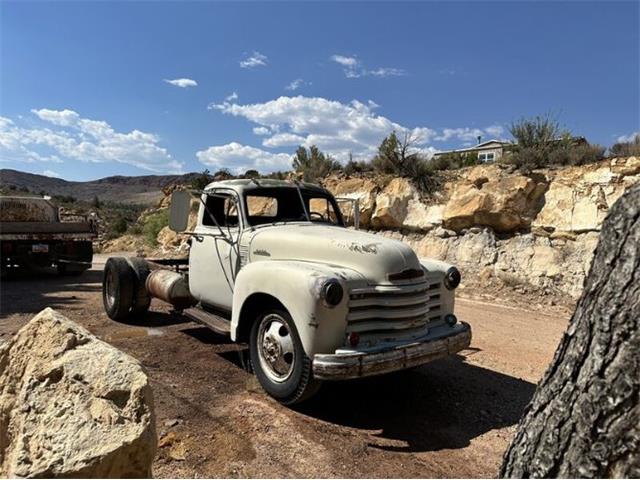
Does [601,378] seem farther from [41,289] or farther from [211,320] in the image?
[41,289]

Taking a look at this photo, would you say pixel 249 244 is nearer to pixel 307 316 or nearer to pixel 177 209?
pixel 177 209

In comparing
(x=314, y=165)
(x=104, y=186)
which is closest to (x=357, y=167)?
(x=314, y=165)

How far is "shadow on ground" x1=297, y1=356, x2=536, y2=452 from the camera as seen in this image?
4.12 m

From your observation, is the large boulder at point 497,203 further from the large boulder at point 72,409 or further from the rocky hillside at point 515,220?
the large boulder at point 72,409

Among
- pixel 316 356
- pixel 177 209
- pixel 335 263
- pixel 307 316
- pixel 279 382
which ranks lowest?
pixel 279 382

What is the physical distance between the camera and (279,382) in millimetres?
4410

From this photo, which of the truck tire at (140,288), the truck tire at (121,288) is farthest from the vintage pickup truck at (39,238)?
the truck tire at (140,288)

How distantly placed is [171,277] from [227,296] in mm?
1307

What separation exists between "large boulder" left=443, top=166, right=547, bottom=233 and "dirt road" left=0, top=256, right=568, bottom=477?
17.1 feet

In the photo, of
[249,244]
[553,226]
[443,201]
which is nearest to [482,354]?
[249,244]

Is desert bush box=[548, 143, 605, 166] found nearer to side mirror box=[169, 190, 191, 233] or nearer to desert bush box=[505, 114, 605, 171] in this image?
desert bush box=[505, 114, 605, 171]

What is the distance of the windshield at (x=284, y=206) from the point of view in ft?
18.9

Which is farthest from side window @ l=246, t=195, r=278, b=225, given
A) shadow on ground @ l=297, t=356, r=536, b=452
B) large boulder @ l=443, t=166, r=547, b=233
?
large boulder @ l=443, t=166, r=547, b=233

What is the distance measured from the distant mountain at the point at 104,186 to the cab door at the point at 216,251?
8293 centimetres
